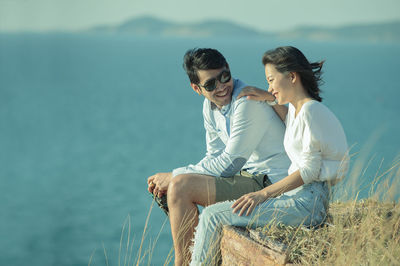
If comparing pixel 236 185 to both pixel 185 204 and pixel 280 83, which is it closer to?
pixel 185 204

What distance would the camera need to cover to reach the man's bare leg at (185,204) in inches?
132

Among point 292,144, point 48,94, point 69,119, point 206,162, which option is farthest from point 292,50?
point 48,94

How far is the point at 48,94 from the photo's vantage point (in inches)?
3521

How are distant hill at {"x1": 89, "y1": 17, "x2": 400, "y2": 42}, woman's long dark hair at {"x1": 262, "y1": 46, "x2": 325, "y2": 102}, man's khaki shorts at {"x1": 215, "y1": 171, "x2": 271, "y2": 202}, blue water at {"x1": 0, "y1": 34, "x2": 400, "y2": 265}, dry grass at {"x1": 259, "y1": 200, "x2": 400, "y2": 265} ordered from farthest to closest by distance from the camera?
distant hill at {"x1": 89, "y1": 17, "x2": 400, "y2": 42}
blue water at {"x1": 0, "y1": 34, "x2": 400, "y2": 265}
man's khaki shorts at {"x1": 215, "y1": 171, "x2": 271, "y2": 202}
woman's long dark hair at {"x1": 262, "y1": 46, "x2": 325, "y2": 102}
dry grass at {"x1": 259, "y1": 200, "x2": 400, "y2": 265}

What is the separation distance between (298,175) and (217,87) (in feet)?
2.80

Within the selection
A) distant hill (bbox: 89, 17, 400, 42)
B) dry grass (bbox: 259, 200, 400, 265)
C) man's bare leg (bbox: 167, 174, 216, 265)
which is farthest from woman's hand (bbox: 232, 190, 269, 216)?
distant hill (bbox: 89, 17, 400, 42)

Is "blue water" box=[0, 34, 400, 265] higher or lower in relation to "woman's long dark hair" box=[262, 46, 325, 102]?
lower

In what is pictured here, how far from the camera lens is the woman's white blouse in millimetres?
3158

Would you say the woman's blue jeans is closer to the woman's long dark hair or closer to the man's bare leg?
the man's bare leg

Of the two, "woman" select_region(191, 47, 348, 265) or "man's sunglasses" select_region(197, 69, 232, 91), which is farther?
"man's sunglasses" select_region(197, 69, 232, 91)

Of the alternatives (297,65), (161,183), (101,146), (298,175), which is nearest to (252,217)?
(298,175)

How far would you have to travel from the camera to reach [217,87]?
3.73 meters

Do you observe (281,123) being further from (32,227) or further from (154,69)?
(154,69)

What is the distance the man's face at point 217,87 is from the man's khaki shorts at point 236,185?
533mm
